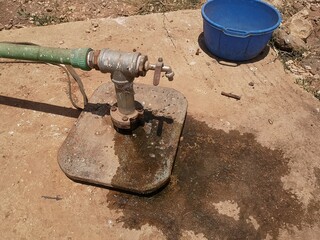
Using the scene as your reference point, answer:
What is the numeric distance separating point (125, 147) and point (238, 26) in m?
2.37

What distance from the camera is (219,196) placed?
7.46 feet

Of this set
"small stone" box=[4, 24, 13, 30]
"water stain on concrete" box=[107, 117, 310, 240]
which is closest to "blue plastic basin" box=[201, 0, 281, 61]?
"water stain on concrete" box=[107, 117, 310, 240]

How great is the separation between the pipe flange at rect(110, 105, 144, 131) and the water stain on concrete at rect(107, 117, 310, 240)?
1.47 feet

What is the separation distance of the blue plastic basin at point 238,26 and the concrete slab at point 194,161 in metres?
0.17

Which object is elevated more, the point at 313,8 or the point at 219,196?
the point at 313,8

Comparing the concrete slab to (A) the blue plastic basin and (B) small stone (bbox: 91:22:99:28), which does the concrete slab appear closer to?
(A) the blue plastic basin

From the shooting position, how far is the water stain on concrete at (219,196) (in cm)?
212

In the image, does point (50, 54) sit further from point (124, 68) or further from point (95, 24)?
point (95, 24)

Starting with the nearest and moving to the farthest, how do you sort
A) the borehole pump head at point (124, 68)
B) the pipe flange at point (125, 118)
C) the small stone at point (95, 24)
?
the borehole pump head at point (124, 68), the pipe flange at point (125, 118), the small stone at point (95, 24)

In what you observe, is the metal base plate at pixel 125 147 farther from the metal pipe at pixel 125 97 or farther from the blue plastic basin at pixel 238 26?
the blue plastic basin at pixel 238 26

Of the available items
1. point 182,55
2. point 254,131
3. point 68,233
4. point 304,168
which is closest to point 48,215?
point 68,233

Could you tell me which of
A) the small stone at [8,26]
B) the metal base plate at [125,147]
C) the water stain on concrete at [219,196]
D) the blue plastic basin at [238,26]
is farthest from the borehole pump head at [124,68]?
the small stone at [8,26]

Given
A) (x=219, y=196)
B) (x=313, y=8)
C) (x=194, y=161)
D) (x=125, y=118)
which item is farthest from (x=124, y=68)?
(x=313, y=8)

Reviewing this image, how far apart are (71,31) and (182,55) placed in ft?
4.66
